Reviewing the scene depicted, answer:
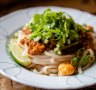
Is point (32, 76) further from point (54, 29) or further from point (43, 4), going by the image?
point (43, 4)

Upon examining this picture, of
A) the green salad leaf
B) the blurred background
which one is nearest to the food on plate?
the green salad leaf

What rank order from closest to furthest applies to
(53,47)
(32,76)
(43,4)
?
(32,76), (53,47), (43,4)

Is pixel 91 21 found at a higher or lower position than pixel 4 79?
higher

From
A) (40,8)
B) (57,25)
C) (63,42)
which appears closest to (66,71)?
(63,42)

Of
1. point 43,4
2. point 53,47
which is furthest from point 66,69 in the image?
point 43,4

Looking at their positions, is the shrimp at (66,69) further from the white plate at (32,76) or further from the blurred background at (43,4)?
the blurred background at (43,4)

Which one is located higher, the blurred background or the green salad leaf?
the blurred background

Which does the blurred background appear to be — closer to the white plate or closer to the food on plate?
the white plate

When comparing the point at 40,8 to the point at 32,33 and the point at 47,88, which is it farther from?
the point at 47,88
